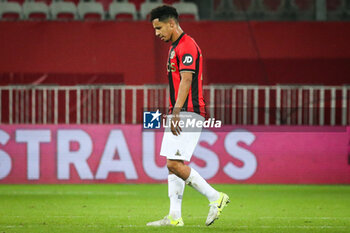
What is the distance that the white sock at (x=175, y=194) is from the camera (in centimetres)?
650

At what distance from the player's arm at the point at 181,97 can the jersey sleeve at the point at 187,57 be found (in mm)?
54

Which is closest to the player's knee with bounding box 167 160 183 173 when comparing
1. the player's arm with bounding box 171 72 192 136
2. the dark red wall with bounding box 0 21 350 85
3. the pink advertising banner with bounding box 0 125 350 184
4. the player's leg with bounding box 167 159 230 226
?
the player's leg with bounding box 167 159 230 226

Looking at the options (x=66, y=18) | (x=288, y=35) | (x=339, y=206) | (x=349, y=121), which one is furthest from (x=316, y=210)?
(x=66, y=18)

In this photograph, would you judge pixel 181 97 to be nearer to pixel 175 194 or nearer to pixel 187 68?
pixel 187 68

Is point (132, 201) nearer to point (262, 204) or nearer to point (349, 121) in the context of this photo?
point (262, 204)

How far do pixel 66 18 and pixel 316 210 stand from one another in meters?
9.45

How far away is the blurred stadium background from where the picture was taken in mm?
12359

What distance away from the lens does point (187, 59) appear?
6195 millimetres

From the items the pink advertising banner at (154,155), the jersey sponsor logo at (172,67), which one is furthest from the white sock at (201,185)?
the pink advertising banner at (154,155)

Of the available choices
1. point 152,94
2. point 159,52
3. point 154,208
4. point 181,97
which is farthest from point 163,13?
point 159,52

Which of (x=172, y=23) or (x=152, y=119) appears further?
(x=152, y=119)

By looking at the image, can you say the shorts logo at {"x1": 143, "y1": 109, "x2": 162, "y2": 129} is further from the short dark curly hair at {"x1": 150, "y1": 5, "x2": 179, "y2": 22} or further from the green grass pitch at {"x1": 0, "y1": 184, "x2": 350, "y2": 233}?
the short dark curly hair at {"x1": 150, "y1": 5, "x2": 179, "y2": 22}

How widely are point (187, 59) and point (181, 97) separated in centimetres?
35

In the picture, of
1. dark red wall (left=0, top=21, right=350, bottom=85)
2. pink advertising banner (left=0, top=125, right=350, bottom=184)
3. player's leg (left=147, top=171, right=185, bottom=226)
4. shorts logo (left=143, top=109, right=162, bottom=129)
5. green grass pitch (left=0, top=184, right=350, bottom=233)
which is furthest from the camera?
dark red wall (left=0, top=21, right=350, bottom=85)
